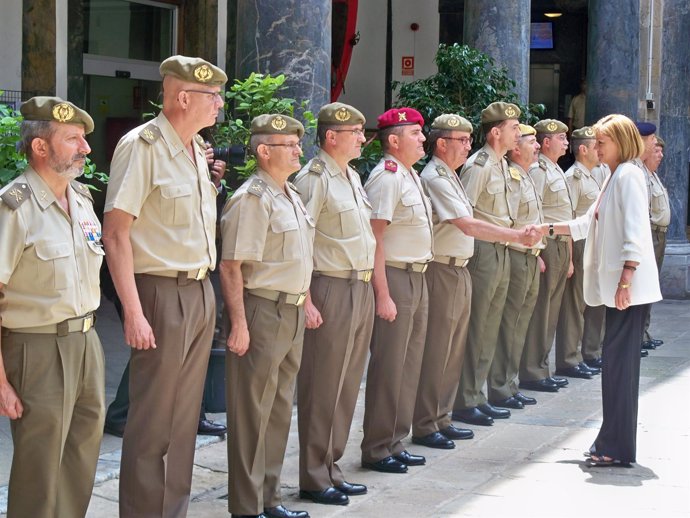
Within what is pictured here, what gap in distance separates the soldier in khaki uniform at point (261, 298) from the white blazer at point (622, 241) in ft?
6.41

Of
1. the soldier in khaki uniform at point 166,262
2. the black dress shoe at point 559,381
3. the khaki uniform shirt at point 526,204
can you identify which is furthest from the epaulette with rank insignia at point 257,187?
the black dress shoe at point 559,381

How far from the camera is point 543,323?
30.8ft

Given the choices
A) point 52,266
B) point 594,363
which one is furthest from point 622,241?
point 594,363

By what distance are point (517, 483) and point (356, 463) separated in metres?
0.91

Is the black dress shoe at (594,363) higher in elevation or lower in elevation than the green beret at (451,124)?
lower

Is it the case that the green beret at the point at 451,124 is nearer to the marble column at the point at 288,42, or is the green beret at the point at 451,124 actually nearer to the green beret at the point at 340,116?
the marble column at the point at 288,42

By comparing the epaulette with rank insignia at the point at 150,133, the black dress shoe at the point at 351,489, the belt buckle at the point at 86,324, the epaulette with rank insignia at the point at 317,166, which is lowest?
the black dress shoe at the point at 351,489

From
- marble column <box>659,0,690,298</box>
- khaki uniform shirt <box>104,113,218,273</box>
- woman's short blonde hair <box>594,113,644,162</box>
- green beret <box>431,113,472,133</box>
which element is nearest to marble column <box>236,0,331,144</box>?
green beret <box>431,113,472,133</box>

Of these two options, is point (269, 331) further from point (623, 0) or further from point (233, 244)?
point (623, 0)

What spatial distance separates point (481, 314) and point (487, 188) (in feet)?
2.68

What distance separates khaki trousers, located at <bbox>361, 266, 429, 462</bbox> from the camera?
667cm

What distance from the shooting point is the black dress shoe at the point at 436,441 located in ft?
23.8

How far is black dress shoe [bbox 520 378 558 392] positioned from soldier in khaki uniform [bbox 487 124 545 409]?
49 centimetres

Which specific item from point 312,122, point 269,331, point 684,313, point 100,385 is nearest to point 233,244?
point 269,331
